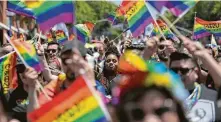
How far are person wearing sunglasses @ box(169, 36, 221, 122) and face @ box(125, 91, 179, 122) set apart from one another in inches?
35.2

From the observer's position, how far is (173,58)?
539 cm

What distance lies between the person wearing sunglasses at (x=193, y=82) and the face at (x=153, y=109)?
0.89 meters

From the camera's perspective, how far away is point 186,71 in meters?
5.23

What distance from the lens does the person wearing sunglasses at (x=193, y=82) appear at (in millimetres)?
4238

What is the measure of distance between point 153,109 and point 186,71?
8.30 ft

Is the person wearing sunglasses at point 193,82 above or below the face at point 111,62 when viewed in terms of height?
above

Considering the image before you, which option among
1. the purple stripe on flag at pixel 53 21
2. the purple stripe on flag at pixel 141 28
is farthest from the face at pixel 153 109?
the purple stripe on flag at pixel 141 28

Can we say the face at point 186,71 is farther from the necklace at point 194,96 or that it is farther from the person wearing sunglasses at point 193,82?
the necklace at point 194,96

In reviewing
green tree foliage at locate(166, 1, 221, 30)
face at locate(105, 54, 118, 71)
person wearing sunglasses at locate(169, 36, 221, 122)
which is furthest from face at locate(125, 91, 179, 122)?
green tree foliage at locate(166, 1, 221, 30)

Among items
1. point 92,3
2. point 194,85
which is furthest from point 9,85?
point 92,3

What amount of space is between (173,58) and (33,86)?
146 cm

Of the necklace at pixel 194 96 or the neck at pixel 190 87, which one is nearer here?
the necklace at pixel 194 96

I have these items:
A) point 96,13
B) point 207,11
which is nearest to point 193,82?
point 207,11

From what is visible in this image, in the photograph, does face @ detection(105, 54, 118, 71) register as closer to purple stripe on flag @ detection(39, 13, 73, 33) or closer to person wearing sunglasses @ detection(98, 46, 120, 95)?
person wearing sunglasses @ detection(98, 46, 120, 95)
